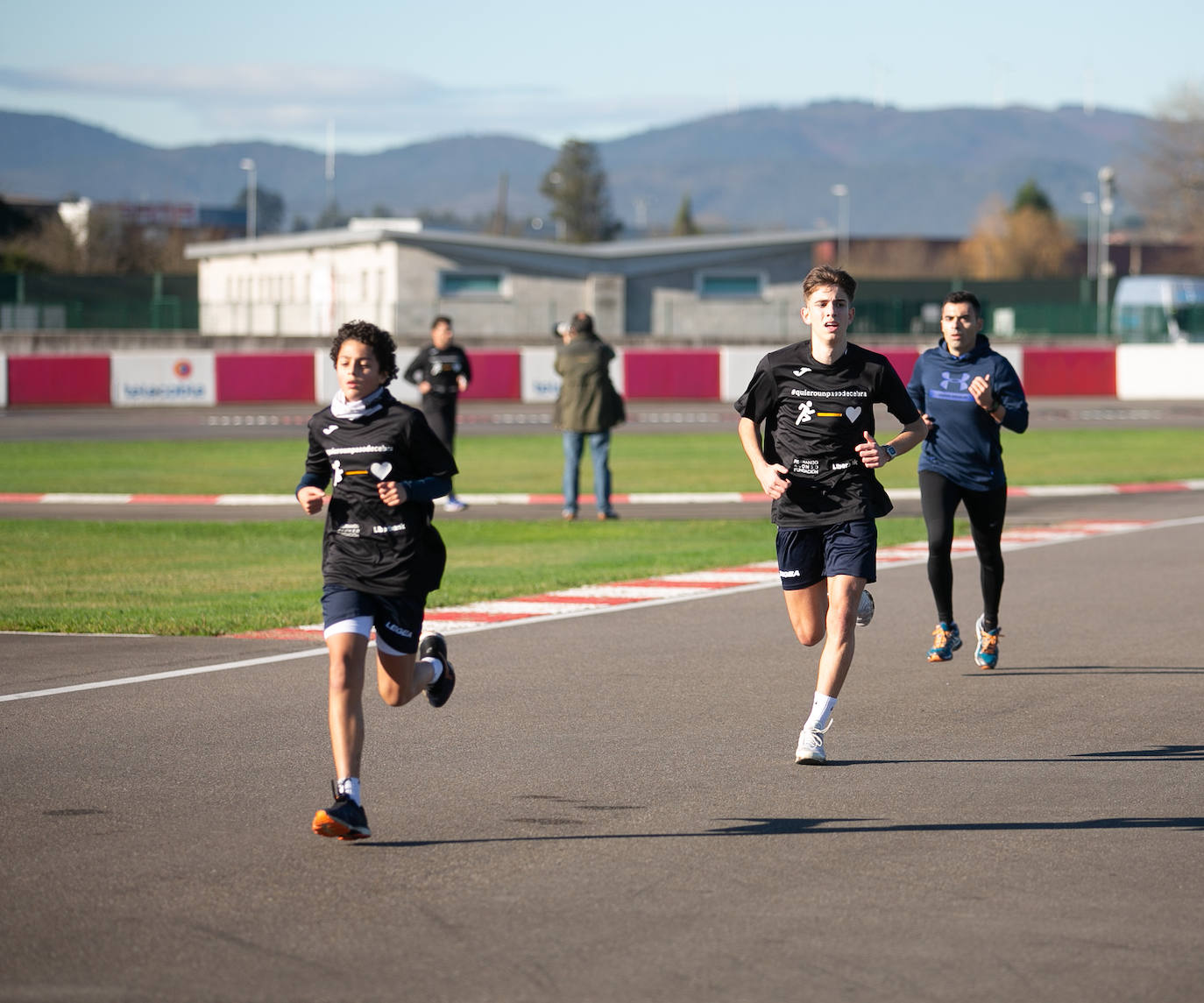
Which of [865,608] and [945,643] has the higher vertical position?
[865,608]

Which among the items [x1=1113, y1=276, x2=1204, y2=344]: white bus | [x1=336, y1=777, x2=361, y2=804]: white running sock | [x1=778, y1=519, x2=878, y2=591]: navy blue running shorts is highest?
[x1=1113, y1=276, x2=1204, y2=344]: white bus

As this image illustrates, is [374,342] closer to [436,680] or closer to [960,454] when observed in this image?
[436,680]

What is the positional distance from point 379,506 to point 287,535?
9.98 meters

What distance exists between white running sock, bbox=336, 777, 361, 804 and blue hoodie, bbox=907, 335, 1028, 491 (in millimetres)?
4488

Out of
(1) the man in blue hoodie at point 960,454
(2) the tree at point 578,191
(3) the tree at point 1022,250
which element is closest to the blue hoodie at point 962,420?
(1) the man in blue hoodie at point 960,454

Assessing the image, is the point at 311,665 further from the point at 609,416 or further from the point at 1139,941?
the point at 609,416

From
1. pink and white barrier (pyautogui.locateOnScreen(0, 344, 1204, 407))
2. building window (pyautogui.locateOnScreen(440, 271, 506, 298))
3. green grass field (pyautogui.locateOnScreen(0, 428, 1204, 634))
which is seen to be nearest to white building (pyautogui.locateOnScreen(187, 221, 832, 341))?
building window (pyautogui.locateOnScreen(440, 271, 506, 298))

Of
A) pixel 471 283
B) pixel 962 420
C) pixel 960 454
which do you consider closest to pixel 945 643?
pixel 960 454

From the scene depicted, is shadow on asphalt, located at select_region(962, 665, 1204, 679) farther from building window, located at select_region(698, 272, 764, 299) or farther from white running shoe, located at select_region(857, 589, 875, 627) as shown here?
building window, located at select_region(698, 272, 764, 299)

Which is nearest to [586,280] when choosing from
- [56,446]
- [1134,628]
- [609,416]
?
[56,446]

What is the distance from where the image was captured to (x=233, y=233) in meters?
127

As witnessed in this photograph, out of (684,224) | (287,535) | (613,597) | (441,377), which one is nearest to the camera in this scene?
(613,597)

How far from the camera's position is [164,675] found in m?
8.86

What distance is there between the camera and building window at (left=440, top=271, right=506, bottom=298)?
57.7m
